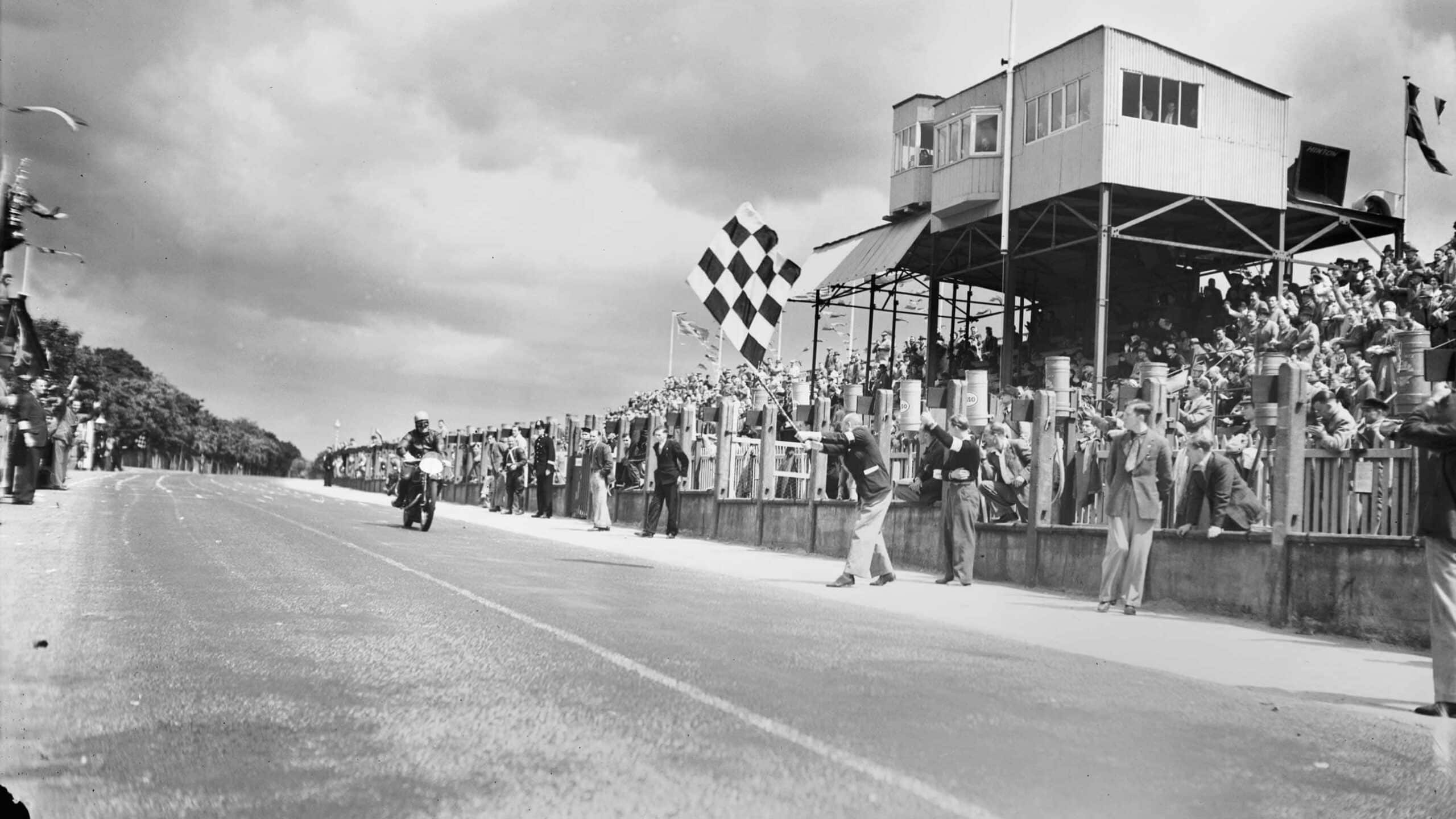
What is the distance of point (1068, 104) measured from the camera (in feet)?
117

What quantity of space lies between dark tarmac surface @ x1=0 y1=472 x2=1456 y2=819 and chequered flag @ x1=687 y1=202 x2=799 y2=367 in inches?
276

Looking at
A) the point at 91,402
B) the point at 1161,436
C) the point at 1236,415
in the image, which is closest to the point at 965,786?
the point at 1161,436

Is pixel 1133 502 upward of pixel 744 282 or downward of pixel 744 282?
downward

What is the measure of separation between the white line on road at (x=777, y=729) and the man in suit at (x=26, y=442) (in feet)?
43.0

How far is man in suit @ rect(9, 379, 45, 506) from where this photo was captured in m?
19.6

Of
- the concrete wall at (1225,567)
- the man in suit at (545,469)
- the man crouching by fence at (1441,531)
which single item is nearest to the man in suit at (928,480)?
the concrete wall at (1225,567)

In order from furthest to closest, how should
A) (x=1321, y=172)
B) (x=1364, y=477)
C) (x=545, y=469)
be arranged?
(x=1321, y=172) → (x=545, y=469) → (x=1364, y=477)

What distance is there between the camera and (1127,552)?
43.4 feet

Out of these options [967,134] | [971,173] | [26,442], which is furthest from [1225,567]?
[967,134]

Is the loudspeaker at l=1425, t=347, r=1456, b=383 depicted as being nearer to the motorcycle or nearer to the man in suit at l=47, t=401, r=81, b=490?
the motorcycle

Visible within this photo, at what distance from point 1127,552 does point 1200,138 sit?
2479 cm

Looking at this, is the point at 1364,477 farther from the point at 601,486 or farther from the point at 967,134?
the point at 967,134

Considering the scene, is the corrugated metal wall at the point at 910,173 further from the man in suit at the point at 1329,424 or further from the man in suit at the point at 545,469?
the man in suit at the point at 1329,424

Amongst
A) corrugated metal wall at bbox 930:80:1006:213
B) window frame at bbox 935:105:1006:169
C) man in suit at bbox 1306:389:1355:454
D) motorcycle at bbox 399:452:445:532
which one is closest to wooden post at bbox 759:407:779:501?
motorcycle at bbox 399:452:445:532
